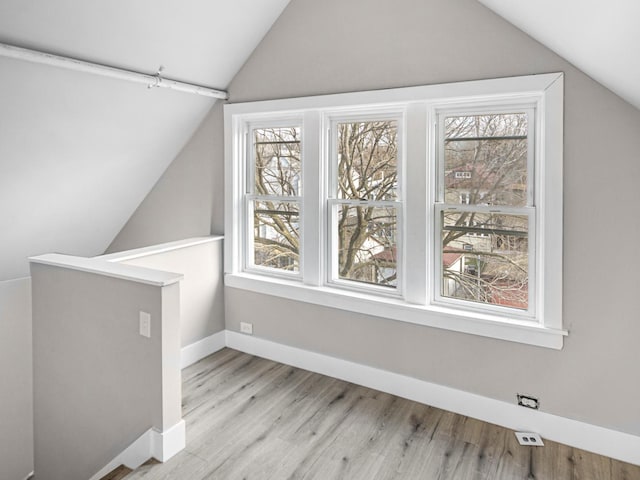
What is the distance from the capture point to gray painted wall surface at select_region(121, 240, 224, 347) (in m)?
3.49

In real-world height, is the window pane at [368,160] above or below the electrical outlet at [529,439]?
above

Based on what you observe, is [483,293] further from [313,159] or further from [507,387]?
[313,159]

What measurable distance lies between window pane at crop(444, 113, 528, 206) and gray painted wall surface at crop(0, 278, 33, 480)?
3151 mm

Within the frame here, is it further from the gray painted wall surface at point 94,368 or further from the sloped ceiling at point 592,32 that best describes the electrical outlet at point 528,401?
the gray painted wall surface at point 94,368

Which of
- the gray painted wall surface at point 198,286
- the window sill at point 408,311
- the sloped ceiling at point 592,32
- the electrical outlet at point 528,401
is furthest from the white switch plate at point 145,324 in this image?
the sloped ceiling at point 592,32

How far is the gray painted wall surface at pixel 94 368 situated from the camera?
248 centimetres

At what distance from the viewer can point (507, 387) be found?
8.93 ft

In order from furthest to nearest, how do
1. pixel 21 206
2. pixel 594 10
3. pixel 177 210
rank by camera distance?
1. pixel 177 210
2. pixel 21 206
3. pixel 594 10

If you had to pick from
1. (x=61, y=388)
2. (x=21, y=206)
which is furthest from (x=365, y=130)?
(x=61, y=388)

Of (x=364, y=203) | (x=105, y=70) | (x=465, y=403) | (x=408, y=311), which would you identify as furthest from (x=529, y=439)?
(x=105, y=70)

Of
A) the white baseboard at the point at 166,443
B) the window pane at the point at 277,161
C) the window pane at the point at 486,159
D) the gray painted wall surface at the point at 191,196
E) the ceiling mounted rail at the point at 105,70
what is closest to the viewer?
the ceiling mounted rail at the point at 105,70

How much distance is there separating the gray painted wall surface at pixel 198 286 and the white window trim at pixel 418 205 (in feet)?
0.44

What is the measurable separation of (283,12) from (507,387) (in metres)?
3.08

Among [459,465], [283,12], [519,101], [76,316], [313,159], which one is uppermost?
[283,12]
